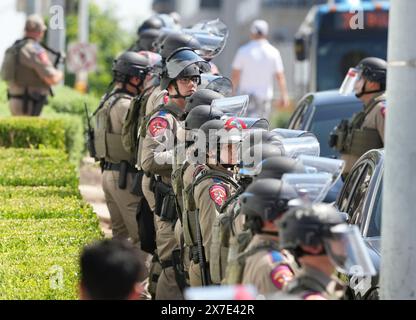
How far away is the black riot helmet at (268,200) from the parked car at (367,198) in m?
1.93

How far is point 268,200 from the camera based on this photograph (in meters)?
5.95

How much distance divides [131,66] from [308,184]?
233 inches

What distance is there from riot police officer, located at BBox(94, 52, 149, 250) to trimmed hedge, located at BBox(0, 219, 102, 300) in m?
1.99

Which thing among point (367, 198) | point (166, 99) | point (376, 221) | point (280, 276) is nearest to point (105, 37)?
point (166, 99)

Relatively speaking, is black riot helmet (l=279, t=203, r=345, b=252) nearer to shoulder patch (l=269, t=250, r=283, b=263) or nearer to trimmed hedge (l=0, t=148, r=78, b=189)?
shoulder patch (l=269, t=250, r=283, b=263)

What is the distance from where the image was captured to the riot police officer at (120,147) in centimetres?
1174

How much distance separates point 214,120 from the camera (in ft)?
26.7

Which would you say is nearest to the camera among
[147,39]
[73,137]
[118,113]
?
[118,113]

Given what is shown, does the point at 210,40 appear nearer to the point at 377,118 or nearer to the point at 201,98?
the point at 377,118

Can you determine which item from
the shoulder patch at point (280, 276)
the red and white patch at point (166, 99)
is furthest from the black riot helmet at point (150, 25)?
the shoulder patch at point (280, 276)

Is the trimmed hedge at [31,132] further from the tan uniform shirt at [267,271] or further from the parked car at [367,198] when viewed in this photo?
the tan uniform shirt at [267,271]

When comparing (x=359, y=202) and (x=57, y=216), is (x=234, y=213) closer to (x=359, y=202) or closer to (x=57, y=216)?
(x=359, y=202)

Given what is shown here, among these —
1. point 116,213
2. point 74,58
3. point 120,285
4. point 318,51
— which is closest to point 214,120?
point 120,285

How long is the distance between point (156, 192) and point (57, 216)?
2.38 ft
